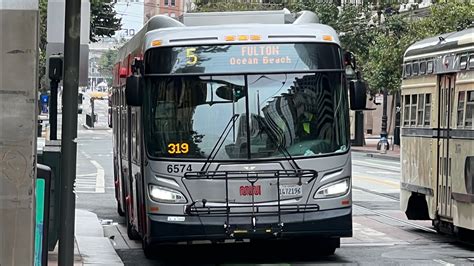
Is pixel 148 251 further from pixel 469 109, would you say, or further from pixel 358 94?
pixel 469 109

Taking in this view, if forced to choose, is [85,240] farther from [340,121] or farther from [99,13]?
[99,13]

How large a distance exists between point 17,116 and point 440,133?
9.18m

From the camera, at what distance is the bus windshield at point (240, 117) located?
1191 centimetres

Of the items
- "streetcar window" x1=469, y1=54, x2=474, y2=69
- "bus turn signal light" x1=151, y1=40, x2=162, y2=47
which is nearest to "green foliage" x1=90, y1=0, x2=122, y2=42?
"streetcar window" x1=469, y1=54, x2=474, y2=69

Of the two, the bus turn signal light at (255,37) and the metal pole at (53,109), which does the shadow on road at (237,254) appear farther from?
the bus turn signal light at (255,37)

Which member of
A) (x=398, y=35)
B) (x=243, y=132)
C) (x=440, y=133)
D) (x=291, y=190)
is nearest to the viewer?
(x=291, y=190)

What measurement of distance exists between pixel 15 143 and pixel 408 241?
9726 millimetres

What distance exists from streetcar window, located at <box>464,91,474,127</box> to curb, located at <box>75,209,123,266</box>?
5.28 meters

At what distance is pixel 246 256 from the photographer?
45.2 feet

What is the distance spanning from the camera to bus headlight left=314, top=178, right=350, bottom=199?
39.2ft

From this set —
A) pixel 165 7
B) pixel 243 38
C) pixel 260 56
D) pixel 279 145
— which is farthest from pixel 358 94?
pixel 165 7

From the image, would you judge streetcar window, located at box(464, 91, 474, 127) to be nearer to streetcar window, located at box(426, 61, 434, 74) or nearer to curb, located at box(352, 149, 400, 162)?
streetcar window, located at box(426, 61, 434, 74)

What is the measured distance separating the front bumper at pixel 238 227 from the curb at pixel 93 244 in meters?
1.22

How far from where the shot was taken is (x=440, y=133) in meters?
14.7
